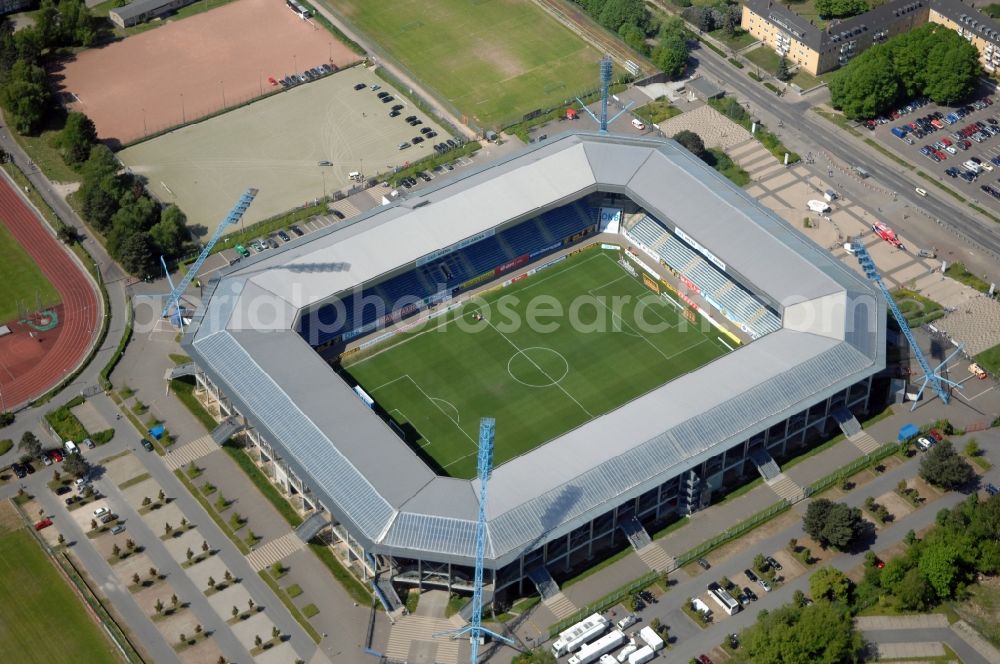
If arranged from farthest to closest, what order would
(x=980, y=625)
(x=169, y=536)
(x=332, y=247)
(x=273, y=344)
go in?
(x=332, y=247) → (x=273, y=344) → (x=169, y=536) → (x=980, y=625)

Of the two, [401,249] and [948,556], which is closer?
[948,556]

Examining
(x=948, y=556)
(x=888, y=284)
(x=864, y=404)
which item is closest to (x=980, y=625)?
(x=948, y=556)

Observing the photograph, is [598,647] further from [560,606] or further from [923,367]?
[923,367]

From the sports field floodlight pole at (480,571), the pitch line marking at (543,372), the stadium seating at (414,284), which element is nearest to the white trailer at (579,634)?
the sports field floodlight pole at (480,571)

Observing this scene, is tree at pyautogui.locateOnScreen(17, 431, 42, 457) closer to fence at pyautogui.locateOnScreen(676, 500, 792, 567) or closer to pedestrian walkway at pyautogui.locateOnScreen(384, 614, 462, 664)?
pedestrian walkway at pyautogui.locateOnScreen(384, 614, 462, 664)

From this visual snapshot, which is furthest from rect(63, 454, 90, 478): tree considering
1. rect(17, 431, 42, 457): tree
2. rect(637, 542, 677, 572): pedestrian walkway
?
rect(637, 542, 677, 572): pedestrian walkway

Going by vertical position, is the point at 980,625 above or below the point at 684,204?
below

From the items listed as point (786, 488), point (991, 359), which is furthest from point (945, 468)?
point (991, 359)

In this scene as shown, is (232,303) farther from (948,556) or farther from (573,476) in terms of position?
(948,556)
